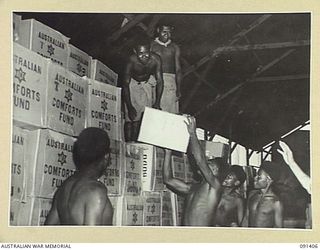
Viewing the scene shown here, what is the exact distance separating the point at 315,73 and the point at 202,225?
28 cm

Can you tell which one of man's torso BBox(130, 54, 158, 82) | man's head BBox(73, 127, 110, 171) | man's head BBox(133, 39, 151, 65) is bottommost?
man's head BBox(73, 127, 110, 171)

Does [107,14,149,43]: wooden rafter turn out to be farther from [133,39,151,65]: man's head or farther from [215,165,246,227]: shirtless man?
[215,165,246,227]: shirtless man

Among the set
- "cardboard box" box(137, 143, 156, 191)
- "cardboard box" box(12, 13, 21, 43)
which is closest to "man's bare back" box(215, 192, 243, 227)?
"cardboard box" box(137, 143, 156, 191)

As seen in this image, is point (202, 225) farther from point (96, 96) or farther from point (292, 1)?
point (292, 1)

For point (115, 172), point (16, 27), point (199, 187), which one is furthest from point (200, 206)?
point (16, 27)

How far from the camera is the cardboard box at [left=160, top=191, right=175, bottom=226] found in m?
0.85

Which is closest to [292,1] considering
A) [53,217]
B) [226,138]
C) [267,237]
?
[226,138]

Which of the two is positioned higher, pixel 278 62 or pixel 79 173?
pixel 278 62

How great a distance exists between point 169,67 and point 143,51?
5 cm

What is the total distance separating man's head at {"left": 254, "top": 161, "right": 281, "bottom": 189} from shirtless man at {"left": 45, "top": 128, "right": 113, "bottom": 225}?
0.22 m

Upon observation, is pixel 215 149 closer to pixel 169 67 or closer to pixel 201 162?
pixel 201 162

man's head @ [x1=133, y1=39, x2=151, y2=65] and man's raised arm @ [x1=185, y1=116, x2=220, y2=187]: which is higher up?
man's head @ [x1=133, y1=39, x2=151, y2=65]

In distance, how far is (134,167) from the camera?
33.5 inches

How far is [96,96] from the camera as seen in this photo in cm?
85
